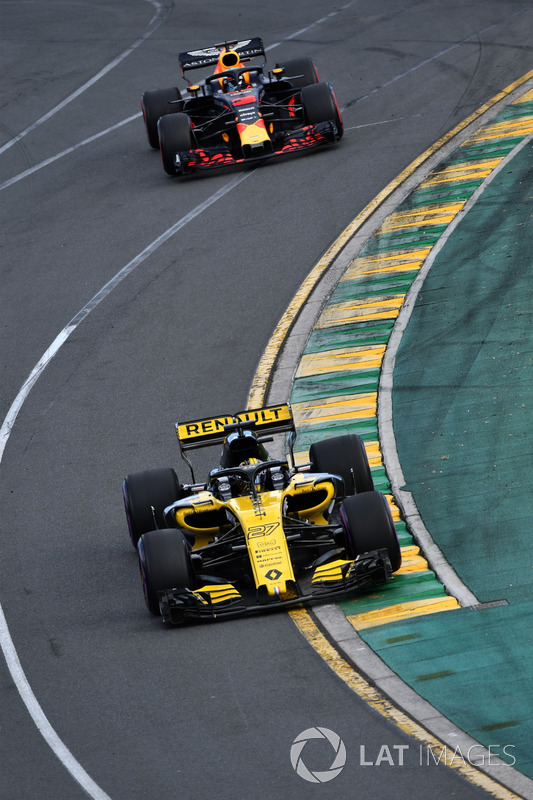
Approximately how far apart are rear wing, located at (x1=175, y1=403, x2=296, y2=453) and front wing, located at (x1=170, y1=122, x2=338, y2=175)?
421 inches

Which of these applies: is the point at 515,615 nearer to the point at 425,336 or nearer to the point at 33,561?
the point at 33,561

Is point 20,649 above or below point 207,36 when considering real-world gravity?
below

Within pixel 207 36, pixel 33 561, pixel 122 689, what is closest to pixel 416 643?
pixel 122 689

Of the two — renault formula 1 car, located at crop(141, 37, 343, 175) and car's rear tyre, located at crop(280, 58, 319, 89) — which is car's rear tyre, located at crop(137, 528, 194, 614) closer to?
renault formula 1 car, located at crop(141, 37, 343, 175)

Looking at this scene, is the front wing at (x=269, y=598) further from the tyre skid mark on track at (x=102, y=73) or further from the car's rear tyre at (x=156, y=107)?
the tyre skid mark on track at (x=102, y=73)

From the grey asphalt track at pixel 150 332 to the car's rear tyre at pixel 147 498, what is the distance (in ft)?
1.73

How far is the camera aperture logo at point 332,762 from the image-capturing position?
930 cm

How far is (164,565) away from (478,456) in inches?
153

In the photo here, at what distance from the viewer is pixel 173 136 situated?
22797 millimetres

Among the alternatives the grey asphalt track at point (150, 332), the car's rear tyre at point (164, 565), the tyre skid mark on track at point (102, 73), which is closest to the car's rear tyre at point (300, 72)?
the grey asphalt track at point (150, 332)

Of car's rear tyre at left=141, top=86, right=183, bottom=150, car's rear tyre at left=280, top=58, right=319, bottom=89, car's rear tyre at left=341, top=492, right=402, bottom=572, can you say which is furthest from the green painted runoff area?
car's rear tyre at left=141, top=86, right=183, bottom=150

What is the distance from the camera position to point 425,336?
1680 cm

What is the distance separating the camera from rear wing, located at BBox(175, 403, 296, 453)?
13031 millimetres

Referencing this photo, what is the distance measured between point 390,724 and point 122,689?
7.62 ft
